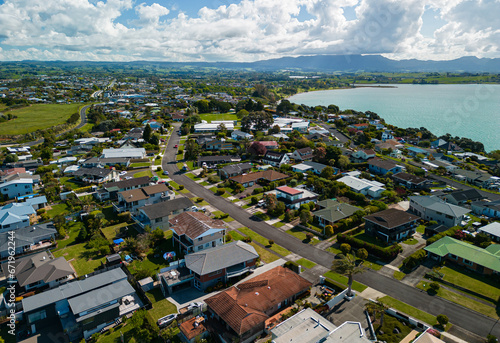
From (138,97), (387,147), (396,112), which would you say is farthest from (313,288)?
(138,97)

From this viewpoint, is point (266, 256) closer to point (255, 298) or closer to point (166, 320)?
point (255, 298)

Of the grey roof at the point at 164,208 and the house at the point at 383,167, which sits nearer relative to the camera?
the grey roof at the point at 164,208

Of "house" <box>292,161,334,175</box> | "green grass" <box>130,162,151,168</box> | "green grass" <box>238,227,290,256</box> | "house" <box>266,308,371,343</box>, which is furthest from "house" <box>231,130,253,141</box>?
"house" <box>266,308,371,343</box>

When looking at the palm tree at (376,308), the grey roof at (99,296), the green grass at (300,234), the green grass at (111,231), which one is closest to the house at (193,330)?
the grey roof at (99,296)


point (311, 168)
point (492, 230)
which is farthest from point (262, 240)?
point (492, 230)

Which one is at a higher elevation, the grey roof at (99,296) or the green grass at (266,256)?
the grey roof at (99,296)

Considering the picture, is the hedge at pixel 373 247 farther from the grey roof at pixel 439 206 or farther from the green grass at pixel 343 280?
the grey roof at pixel 439 206
